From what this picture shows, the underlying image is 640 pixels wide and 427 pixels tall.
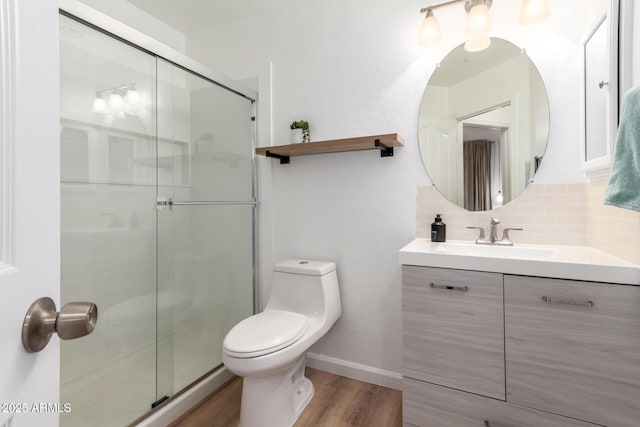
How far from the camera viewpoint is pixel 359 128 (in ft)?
6.27

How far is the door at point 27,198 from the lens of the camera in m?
0.38

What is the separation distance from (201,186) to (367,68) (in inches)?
48.3

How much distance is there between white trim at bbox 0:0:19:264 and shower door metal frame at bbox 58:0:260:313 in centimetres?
106

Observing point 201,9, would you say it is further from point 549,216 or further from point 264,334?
point 549,216

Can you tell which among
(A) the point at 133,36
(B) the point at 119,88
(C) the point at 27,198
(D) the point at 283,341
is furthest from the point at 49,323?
(A) the point at 133,36

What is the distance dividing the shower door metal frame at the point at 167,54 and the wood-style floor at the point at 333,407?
0.63 m

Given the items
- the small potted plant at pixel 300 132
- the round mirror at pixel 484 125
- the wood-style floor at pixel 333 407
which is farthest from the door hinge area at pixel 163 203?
the round mirror at pixel 484 125

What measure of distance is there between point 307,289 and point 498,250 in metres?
1.02

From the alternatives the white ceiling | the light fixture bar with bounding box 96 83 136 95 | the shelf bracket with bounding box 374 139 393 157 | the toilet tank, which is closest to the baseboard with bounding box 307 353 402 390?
the toilet tank

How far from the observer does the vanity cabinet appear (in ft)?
3.36

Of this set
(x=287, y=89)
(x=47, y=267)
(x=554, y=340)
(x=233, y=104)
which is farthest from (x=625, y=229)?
(x=233, y=104)

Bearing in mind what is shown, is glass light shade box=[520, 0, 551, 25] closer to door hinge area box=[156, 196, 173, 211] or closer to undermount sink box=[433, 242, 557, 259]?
undermount sink box=[433, 242, 557, 259]

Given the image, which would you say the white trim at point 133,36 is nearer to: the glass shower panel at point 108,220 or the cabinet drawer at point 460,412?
the glass shower panel at point 108,220

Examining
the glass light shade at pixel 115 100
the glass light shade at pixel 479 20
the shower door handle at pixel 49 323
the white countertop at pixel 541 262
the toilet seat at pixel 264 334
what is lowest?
the toilet seat at pixel 264 334
